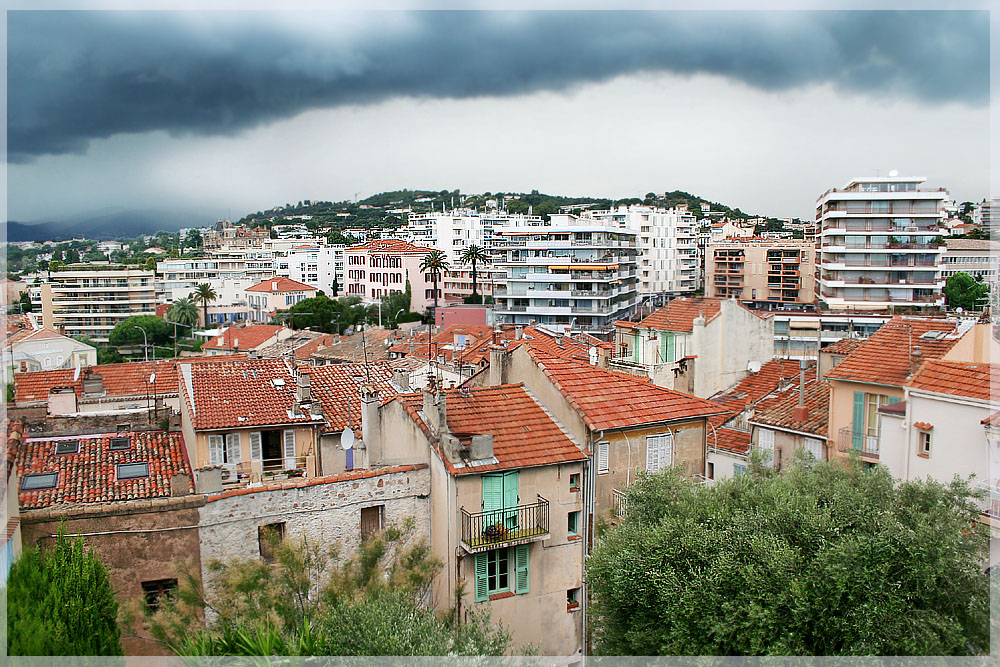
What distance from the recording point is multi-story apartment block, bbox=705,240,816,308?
76.0m

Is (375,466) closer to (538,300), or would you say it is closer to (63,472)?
(63,472)

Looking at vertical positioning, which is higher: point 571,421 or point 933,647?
point 571,421

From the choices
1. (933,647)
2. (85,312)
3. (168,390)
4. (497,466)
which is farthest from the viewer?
(85,312)

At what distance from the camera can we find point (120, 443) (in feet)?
41.4

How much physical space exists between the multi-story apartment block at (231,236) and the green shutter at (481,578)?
141600 millimetres

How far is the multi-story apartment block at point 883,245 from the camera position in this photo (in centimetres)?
4972

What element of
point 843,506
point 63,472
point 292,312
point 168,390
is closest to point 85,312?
point 292,312

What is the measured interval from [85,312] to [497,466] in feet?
260

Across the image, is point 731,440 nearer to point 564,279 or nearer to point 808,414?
point 808,414

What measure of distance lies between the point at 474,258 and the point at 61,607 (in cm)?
7274

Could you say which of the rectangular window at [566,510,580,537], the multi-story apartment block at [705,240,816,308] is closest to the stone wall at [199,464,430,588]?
the rectangular window at [566,510,580,537]

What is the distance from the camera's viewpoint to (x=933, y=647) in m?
6.92

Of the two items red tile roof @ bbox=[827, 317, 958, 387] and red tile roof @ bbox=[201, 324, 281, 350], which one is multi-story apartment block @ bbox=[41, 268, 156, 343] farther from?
red tile roof @ bbox=[827, 317, 958, 387]

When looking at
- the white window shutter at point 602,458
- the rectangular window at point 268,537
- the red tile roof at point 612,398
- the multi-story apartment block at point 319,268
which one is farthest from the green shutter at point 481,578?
the multi-story apartment block at point 319,268
